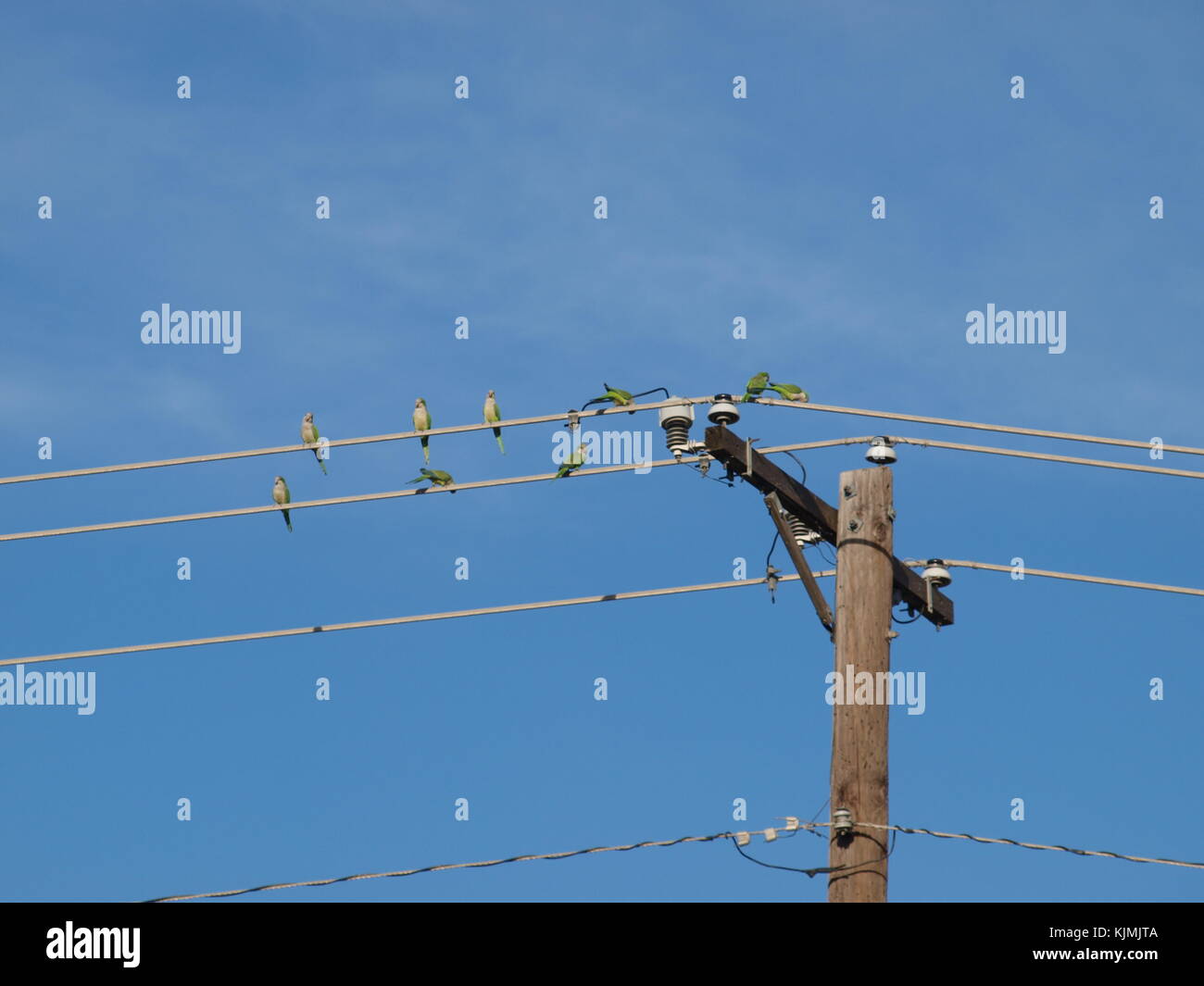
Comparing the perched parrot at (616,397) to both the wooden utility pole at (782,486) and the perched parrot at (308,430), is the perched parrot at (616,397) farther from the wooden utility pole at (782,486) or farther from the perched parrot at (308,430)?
the perched parrot at (308,430)

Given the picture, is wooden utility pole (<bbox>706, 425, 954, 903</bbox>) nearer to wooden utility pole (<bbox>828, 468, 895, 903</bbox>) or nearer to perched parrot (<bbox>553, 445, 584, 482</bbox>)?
wooden utility pole (<bbox>828, 468, 895, 903</bbox>)

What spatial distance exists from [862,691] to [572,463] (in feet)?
13.1

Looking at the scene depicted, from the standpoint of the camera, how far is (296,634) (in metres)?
16.6

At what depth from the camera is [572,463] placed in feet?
52.5

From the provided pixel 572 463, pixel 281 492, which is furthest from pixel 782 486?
pixel 281 492

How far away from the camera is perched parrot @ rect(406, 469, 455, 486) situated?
17.0 meters

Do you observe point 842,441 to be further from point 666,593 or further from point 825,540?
point 666,593

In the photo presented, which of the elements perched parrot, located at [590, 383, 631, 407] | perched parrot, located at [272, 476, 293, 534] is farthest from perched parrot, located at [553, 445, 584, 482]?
perched parrot, located at [272, 476, 293, 534]

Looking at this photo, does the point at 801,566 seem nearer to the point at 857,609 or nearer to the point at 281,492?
the point at 857,609

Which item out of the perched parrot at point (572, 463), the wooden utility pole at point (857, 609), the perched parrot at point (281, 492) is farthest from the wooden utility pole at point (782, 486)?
the perched parrot at point (281, 492)

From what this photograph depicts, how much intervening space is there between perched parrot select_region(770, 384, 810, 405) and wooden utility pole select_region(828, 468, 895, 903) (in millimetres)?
1475
